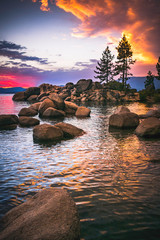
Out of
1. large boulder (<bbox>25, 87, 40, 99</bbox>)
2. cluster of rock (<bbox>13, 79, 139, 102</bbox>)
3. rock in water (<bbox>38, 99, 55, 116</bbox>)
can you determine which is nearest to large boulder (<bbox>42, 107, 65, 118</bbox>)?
rock in water (<bbox>38, 99, 55, 116</bbox>)

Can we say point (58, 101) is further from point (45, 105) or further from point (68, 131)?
point (68, 131)

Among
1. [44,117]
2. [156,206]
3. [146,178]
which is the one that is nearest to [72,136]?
[146,178]

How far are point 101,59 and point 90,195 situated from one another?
234 ft

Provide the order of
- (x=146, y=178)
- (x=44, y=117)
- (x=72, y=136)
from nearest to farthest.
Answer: (x=146, y=178)
(x=72, y=136)
(x=44, y=117)

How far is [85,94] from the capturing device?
67000 mm

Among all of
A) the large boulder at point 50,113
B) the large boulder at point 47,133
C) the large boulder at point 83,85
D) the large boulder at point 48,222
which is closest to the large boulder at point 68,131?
the large boulder at point 47,133

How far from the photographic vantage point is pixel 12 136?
12781mm

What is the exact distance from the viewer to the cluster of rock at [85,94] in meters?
57.2

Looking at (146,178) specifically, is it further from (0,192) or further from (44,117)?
(44,117)

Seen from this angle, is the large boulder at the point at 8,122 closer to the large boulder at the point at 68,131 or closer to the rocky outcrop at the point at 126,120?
the large boulder at the point at 68,131

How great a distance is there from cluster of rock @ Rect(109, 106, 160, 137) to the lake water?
0.90 meters

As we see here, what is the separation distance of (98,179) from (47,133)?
A: 20.1 ft

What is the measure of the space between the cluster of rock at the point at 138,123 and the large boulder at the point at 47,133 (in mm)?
5407

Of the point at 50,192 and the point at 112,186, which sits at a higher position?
the point at 50,192
